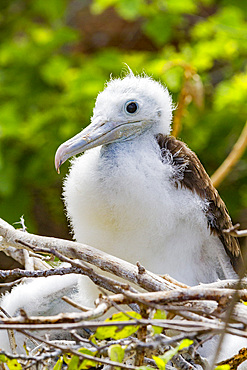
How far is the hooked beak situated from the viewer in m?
3.29

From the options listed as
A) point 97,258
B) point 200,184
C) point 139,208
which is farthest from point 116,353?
point 200,184

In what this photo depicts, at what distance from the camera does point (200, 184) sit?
3.42m

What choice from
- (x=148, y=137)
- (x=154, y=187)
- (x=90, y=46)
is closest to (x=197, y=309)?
(x=154, y=187)

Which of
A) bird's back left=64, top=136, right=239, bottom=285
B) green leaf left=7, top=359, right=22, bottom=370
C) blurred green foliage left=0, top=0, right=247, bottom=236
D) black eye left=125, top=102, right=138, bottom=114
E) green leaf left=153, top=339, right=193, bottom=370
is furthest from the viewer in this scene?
blurred green foliage left=0, top=0, right=247, bottom=236

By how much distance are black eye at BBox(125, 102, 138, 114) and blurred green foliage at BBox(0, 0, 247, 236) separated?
1.51 metres

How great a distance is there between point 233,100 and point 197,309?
10.9 feet

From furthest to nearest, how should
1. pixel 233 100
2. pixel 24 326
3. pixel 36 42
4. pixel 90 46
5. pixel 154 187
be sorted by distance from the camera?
1. pixel 90 46
2. pixel 36 42
3. pixel 233 100
4. pixel 154 187
5. pixel 24 326

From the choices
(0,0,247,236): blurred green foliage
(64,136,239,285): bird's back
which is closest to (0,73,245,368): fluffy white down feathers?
(64,136,239,285): bird's back

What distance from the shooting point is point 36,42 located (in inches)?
268

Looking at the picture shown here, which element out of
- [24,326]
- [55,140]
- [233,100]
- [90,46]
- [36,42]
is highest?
[90,46]

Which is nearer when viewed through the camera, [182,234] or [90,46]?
[182,234]

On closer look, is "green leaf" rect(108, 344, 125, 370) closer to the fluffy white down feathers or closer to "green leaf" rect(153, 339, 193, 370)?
"green leaf" rect(153, 339, 193, 370)

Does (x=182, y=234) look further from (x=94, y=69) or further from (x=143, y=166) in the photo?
(x=94, y=69)

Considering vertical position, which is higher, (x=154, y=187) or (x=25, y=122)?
(x=25, y=122)
